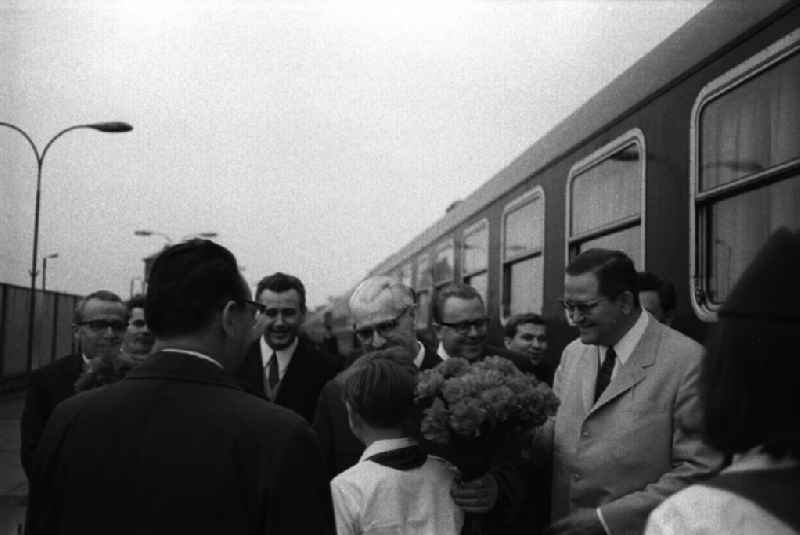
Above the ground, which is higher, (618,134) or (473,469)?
(618,134)

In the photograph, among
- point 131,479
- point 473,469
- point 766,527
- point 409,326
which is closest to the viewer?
point 766,527

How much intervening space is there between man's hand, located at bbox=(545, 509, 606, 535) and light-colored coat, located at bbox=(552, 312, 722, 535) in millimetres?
35

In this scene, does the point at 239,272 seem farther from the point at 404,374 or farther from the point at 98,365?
the point at 98,365

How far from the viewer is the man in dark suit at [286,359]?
5.04 m

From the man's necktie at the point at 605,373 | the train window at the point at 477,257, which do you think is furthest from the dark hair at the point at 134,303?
the train window at the point at 477,257

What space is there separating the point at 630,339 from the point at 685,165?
Result: 1535mm

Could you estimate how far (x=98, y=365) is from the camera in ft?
11.6

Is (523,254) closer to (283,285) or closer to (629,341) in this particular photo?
(283,285)

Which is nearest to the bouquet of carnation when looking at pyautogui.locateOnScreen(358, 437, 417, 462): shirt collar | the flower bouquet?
the flower bouquet

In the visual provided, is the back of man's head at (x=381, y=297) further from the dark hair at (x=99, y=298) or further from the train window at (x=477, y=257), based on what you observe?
the train window at (x=477, y=257)

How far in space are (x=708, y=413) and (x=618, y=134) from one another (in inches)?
167

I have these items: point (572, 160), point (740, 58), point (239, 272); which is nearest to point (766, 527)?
point (239, 272)

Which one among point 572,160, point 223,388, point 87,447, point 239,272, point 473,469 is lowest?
point 473,469

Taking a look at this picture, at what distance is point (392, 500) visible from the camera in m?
2.81
